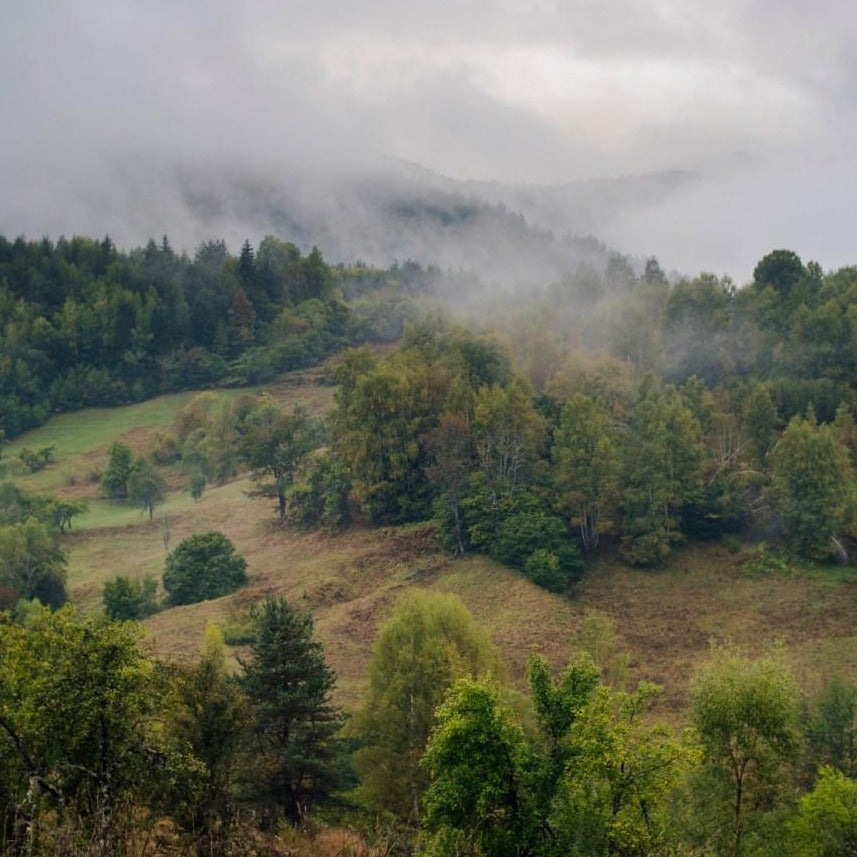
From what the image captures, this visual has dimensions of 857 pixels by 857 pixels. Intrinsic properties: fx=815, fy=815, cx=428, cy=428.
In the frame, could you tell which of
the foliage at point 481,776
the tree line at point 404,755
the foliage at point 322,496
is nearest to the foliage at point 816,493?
the tree line at point 404,755

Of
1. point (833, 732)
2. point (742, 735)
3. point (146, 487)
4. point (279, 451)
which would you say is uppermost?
point (279, 451)

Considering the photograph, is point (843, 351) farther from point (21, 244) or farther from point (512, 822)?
point (21, 244)

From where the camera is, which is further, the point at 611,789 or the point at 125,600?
the point at 125,600

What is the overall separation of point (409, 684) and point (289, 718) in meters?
4.72

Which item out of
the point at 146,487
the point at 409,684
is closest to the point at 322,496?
the point at 146,487

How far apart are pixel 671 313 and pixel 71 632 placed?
2584 inches

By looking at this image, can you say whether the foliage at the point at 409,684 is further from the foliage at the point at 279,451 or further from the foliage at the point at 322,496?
the foliage at the point at 279,451

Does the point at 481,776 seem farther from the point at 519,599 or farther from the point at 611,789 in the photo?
the point at 519,599

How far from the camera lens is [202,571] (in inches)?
2136

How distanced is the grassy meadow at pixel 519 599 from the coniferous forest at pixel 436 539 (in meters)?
1.12

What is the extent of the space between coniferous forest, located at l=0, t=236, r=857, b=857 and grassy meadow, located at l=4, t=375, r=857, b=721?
1.12 m

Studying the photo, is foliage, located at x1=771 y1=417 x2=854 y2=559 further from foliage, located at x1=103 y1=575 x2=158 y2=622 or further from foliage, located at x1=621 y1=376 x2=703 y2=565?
foliage, located at x1=103 y1=575 x2=158 y2=622

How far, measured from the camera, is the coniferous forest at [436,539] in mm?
15391

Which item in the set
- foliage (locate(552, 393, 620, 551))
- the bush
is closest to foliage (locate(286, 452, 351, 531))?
the bush
